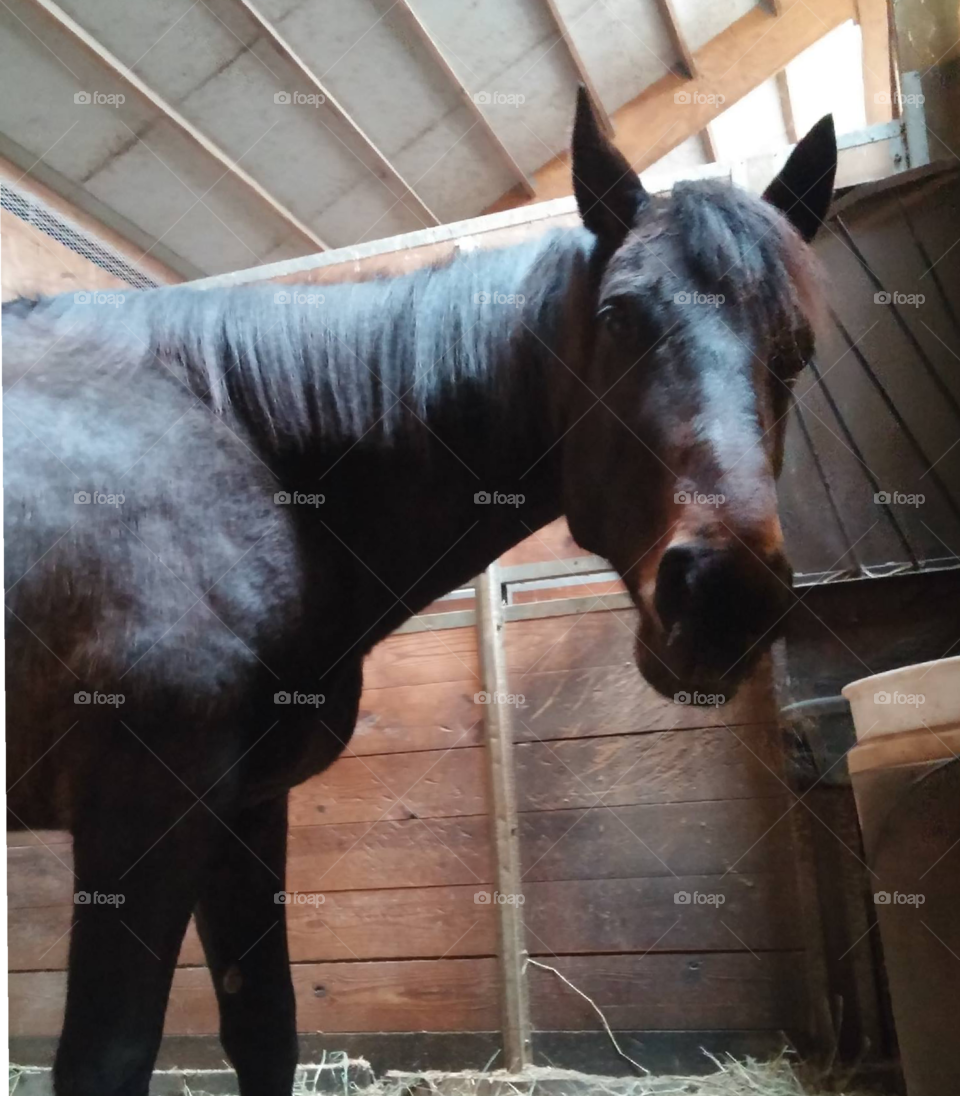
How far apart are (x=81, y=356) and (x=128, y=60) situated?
346 millimetres

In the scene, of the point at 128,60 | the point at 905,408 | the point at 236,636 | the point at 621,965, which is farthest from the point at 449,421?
the point at 621,965

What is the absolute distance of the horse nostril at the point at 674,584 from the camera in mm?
697

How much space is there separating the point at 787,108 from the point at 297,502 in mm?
1122

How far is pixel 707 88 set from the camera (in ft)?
4.12

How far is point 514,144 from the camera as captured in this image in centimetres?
120

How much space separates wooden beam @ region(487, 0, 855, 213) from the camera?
1220mm

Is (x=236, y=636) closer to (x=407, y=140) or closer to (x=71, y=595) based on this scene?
(x=71, y=595)
